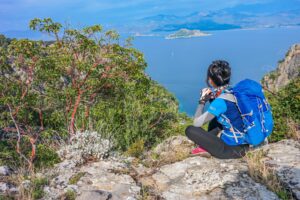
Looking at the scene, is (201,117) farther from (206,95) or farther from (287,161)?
(287,161)

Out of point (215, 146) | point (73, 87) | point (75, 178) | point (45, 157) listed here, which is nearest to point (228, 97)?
point (215, 146)

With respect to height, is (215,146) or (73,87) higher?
(73,87)

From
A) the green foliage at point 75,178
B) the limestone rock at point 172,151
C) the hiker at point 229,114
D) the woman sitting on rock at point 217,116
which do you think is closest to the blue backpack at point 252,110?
the hiker at point 229,114

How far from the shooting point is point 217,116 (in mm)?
5090

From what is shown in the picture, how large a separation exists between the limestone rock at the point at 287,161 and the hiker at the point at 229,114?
461 mm

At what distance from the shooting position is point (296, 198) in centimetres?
432

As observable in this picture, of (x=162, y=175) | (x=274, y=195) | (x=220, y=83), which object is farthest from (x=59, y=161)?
(x=274, y=195)

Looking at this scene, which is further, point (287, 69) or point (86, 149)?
point (287, 69)

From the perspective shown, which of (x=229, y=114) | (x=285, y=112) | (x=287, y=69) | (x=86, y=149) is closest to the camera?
(x=229, y=114)

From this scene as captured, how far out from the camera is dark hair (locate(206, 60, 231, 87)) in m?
5.15

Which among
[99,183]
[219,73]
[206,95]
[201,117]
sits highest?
[219,73]

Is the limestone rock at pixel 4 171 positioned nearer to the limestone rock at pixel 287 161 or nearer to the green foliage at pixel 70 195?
the green foliage at pixel 70 195

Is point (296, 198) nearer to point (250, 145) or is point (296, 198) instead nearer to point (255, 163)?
point (255, 163)

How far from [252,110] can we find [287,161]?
42.6 inches
